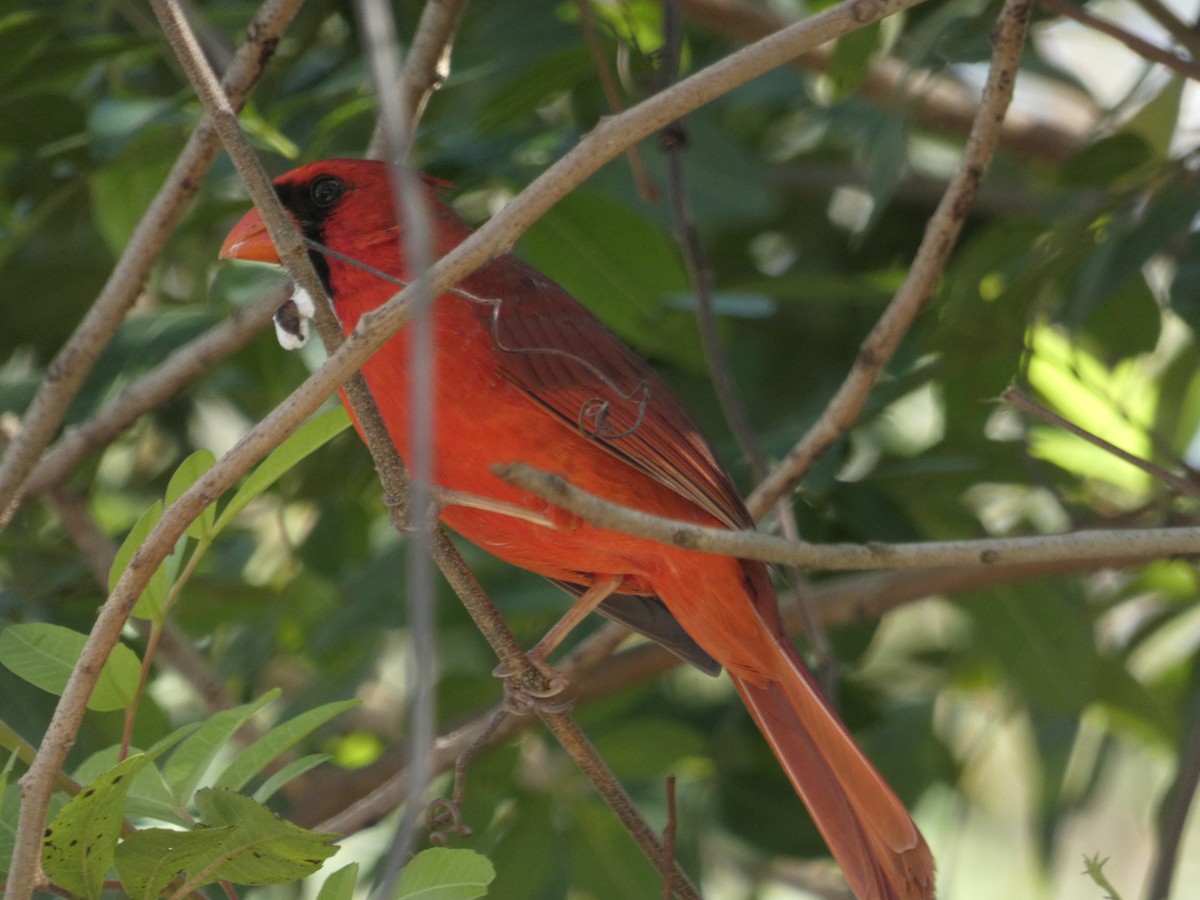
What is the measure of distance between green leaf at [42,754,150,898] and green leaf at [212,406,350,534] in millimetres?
306

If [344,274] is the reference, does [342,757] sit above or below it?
below

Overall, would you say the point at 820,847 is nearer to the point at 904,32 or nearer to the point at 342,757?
the point at 342,757

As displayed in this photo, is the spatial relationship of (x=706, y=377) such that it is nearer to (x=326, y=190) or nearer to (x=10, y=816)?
(x=326, y=190)

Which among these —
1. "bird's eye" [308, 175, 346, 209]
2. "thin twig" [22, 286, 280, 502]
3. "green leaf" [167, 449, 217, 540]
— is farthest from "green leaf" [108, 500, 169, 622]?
"thin twig" [22, 286, 280, 502]

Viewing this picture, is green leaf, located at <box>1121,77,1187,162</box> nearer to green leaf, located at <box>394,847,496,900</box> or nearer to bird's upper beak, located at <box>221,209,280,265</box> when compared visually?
bird's upper beak, located at <box>221,209,280,265</box>

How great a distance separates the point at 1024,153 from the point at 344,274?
6.47 feet

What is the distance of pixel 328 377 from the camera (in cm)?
130

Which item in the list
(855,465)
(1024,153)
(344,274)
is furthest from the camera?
Answer: (1024,153)

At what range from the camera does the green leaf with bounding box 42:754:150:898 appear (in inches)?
52.4

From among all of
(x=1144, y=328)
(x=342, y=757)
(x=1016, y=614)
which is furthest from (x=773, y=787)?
(x=1144, y=328)

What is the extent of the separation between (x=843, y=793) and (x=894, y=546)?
881mm

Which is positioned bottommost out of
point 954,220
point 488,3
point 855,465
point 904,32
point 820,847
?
point 820,847

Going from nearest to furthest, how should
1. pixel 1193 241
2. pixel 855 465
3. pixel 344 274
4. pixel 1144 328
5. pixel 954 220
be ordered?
pixel 954 220 < pixel 344 274 < pixel 1193 241 < pixel 1144 328 < pixel 855 465

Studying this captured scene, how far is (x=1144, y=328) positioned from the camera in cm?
270
